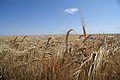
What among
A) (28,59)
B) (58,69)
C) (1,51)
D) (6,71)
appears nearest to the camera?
(58,69)

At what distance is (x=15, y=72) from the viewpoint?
182cm

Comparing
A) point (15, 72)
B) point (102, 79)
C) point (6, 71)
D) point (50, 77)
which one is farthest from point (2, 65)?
point (102, 79)

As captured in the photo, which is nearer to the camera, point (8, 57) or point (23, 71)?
point (23, 71)

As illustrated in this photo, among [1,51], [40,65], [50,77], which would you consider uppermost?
[1,51]

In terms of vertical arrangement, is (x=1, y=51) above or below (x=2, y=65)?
above

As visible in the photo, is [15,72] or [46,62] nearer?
[46,62]

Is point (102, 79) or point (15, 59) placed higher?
point (15, 59)

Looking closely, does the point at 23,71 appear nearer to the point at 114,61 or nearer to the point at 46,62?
the point at 46,62

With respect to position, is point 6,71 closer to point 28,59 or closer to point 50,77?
point 28,59

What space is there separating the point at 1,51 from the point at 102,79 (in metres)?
1.43

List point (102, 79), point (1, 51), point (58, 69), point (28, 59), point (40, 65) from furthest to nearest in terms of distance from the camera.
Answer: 1. point (1, 51)
2. point (28, 59)
3. point (40, 65)
4. point (58, 69)
5. point (102, 79)

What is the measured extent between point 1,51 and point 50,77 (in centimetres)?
93

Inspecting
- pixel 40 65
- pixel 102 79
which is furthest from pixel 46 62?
pixel 102 79

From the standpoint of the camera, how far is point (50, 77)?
1525 millimetres
